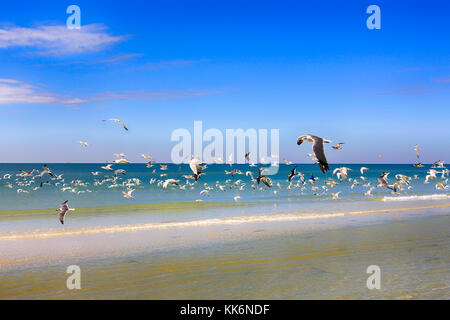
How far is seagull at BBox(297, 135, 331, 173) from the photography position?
44.2 ft

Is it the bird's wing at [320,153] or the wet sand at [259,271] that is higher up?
the bird's wing at [320,153]

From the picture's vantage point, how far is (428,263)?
1430cm

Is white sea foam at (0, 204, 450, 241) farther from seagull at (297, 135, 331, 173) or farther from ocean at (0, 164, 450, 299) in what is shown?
seagull at (297, 135, 331, 173)

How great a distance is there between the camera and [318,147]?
13.9m

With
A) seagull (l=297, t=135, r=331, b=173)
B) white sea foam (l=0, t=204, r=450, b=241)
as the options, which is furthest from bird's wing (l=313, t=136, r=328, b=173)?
white sea foam (l=0, t=204, r=450, b=241)

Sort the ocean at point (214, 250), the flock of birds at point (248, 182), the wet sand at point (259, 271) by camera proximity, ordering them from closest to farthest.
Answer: the wet sand at point (259, 271)
the ocean at point (214, 250)
the flock of birds at point (248, 182)

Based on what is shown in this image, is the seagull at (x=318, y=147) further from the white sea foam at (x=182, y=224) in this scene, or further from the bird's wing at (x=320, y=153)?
the white sea foam at (x=182, y=224)

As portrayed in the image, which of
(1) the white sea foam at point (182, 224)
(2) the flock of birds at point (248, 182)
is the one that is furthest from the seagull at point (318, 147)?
(1) the white sea foam at point (182, 224)

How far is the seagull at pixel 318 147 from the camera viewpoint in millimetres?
13473

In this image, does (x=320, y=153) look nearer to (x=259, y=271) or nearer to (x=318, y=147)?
(x=318, y=147)

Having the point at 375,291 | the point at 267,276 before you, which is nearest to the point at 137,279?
the point at 267,276

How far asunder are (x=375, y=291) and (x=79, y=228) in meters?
16.2

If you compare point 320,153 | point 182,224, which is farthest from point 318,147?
point 182,224
